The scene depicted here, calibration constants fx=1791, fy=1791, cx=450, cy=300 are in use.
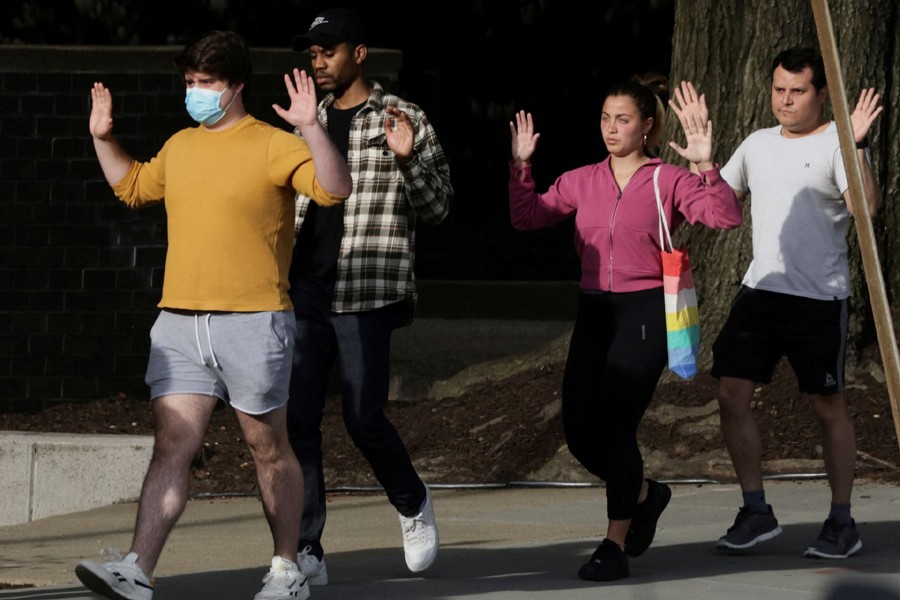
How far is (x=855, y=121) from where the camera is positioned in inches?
248

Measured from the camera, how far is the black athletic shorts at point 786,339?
21.7 ft

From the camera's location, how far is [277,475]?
5.62m

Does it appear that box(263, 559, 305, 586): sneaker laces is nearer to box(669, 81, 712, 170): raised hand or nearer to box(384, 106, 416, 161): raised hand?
box(384, 106, 416, 161): raised hand

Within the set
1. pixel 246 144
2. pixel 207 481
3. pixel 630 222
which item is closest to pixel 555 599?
pixel 630 222

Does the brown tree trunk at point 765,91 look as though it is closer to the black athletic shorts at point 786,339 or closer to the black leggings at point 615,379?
the black athletic shorts at point 786,339

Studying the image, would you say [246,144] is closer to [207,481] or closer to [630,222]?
[630,222]

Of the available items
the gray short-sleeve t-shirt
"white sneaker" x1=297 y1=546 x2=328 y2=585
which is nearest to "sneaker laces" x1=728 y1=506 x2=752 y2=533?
the gray short-sleeve t-shirt

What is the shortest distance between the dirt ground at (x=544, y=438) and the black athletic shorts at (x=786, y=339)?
203 centimetres

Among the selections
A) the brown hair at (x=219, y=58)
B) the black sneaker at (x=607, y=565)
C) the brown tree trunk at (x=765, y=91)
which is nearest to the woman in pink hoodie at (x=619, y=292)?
the black sneaker at (x=607, y=565)

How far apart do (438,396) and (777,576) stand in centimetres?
435

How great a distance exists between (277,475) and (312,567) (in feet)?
1.95

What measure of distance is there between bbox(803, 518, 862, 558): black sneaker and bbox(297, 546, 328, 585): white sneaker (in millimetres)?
1811

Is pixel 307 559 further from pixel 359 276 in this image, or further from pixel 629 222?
pixel 629 222

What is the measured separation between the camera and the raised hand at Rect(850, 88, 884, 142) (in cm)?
632
